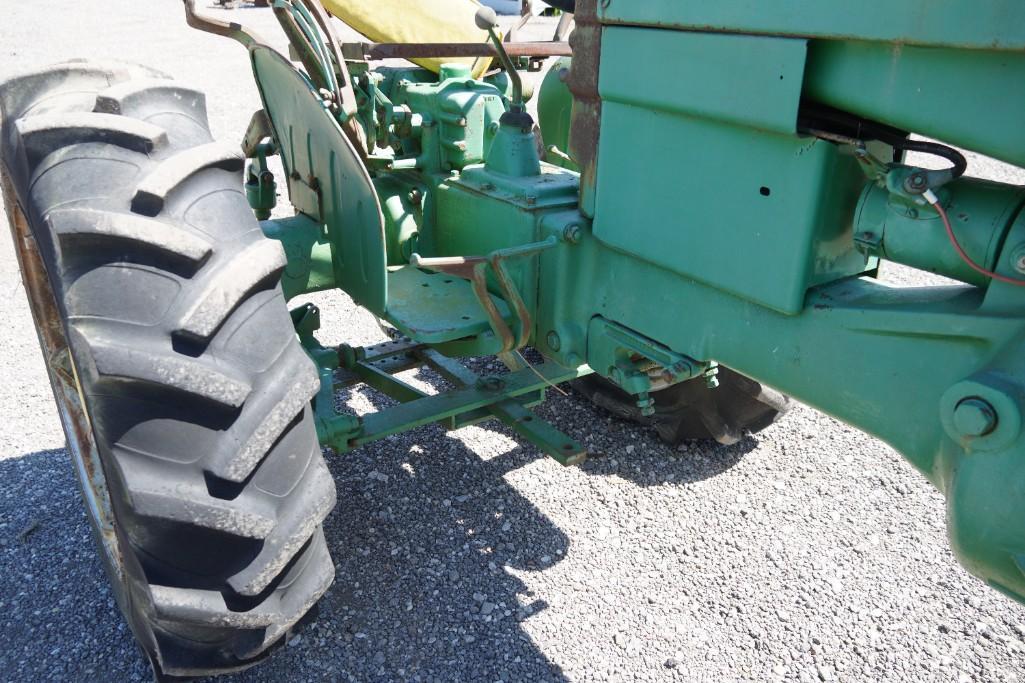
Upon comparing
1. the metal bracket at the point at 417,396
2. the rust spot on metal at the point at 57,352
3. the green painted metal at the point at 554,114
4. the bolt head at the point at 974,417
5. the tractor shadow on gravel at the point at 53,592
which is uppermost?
the green painted metal at the point at 554,114

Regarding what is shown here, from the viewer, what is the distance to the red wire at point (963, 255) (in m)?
1.29

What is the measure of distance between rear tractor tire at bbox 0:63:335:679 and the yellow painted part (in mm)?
1104

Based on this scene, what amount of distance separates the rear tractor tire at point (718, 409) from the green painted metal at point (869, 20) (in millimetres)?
1502

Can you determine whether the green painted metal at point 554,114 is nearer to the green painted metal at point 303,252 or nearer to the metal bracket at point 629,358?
the green painted metal at point 303,252

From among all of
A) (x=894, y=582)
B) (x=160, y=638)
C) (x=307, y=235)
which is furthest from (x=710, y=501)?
(x=160, y=638)

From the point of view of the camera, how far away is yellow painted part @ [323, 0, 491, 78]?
2795mm

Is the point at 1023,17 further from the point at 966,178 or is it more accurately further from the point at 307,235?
the point at 307,235

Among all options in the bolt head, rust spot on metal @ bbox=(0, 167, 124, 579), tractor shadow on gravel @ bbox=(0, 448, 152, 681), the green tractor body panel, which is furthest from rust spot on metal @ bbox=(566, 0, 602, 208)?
tractor shadow on gravel @ bbox=(0, 448, 152, 681)

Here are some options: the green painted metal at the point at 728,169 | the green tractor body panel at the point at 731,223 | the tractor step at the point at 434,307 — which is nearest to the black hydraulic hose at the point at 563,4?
the green tractor body panel at the point at 731,223

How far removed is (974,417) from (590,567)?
140cm

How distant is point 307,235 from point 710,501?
5.08ft

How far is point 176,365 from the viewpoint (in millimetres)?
1484

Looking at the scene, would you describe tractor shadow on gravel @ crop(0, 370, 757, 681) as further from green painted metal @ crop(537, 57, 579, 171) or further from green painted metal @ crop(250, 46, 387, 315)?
green painted metal @ crop(537, 57, 579, 171)

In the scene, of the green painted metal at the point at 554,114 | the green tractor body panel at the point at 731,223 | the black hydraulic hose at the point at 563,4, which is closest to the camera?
the green tractor body panel at the point at 731,223
